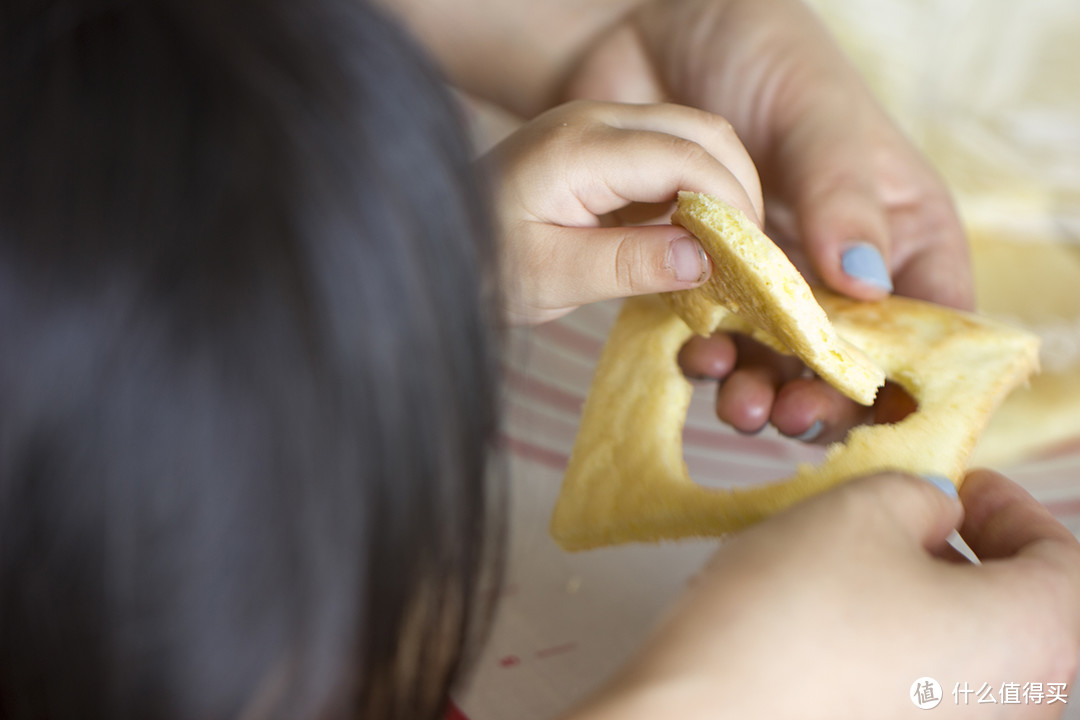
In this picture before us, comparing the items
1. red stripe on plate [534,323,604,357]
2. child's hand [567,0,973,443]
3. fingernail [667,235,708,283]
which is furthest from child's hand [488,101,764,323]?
red stripe on plate [534,323,604,357]

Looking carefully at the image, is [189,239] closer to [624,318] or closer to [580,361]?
[624,318]

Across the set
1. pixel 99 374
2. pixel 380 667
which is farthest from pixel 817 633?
pixel 99 374

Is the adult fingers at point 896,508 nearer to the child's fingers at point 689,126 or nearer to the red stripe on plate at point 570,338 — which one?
the child's fingers at point 689,126

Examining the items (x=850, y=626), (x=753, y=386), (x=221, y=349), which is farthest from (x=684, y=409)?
(x=221, y=349)

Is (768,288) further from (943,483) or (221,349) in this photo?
(221,349)

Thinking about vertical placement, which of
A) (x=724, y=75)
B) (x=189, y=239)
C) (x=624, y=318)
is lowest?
(x=624, y=318)

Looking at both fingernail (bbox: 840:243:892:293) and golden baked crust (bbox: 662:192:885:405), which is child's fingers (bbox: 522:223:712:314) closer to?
golden baked crust (bbox: 662:192:885:405)
